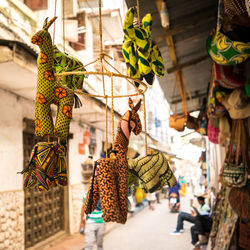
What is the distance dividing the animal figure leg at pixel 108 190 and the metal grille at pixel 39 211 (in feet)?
15.0

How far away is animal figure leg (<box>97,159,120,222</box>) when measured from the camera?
1343mm

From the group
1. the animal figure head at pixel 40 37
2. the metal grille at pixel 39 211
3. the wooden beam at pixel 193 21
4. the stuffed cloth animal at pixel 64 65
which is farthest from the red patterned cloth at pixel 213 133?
the metal grille at pixel 39 211

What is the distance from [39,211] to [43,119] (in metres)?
5.21

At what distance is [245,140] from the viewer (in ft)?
10.3

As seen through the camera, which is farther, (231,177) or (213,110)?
(213,110)

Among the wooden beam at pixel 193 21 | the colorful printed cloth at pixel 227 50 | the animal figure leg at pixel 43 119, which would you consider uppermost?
the wooden beam at pixel 193 21

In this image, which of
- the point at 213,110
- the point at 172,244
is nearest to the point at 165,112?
the point at 172,244

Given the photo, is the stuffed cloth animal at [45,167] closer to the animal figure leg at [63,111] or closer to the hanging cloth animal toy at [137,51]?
the animal figure leg at [63,111]

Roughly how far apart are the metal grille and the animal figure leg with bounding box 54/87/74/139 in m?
4.31

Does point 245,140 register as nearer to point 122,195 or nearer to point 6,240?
point 122,195

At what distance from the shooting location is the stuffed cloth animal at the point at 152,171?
1642 millimetres

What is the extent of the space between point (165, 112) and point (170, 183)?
58.0ft

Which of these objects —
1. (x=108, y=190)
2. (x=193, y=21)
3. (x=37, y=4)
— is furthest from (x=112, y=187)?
(x=37, y=4)

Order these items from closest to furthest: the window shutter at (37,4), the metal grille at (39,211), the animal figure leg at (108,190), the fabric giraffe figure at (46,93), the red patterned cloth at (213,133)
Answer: the animal figure leg at (108,190) < the fabric giraffe figure at (46,93) < the red patterned cloth at (213,133) < the metal grille at (39,211) < the window shutter at (37,4)
